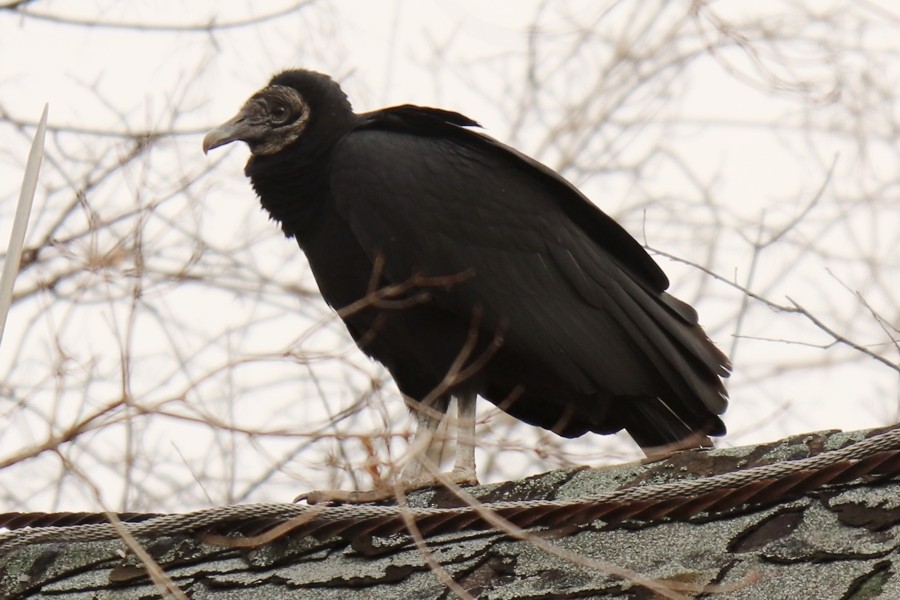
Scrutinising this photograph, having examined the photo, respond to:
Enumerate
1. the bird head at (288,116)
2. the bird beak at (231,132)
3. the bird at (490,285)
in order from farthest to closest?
the bird beak at (231,132) < the bird head at (288,116) < the bird at (490,285)

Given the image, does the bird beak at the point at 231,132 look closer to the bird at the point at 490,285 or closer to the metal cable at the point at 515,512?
the bird at the point at 490,285

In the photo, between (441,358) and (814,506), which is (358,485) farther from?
(814,506)

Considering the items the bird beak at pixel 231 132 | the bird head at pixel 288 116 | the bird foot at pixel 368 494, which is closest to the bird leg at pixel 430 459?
the bird foot at pixel 368 494

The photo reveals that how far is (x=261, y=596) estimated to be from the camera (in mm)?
2592

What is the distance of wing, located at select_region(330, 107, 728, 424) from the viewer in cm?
371

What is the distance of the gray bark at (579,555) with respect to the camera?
2.17 meters

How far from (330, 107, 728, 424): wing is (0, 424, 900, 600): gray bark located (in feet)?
2.80

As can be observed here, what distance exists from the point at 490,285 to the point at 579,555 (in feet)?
4.65

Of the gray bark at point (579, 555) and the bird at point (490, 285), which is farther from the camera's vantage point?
the bird at point (490, 285)

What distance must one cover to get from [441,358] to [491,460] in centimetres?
394

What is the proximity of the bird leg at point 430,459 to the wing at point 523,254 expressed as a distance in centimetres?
29

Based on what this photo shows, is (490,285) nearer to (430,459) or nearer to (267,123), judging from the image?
(430,459)

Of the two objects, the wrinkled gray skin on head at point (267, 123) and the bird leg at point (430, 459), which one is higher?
the wrinkled gray skin on head at point (267, 123)

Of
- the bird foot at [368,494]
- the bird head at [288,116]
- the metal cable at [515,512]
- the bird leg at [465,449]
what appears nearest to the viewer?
the metal cable at [515,512]
